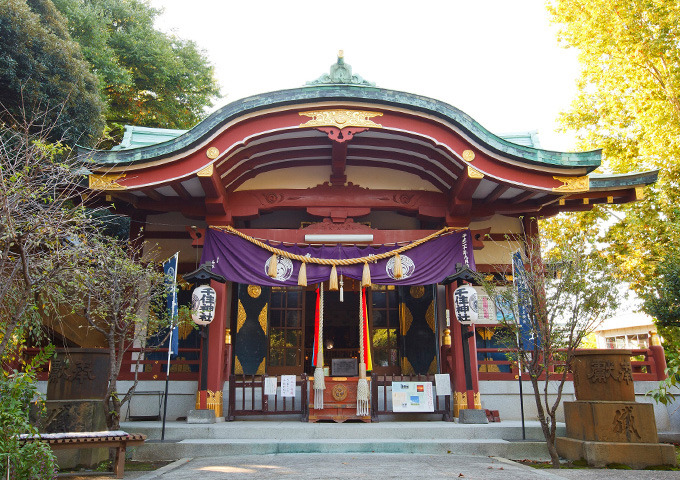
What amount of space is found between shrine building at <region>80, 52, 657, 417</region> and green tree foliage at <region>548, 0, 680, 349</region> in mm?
4786

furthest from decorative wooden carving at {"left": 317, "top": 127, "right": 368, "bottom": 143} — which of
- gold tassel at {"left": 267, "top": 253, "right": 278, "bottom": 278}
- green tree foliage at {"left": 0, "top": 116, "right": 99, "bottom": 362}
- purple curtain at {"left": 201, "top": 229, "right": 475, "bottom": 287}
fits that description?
green tree foliage at {"left": 0, "top": 116, "right": 99, "bottom": 362}

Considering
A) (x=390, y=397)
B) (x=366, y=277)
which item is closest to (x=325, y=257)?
(x=366, y=277)

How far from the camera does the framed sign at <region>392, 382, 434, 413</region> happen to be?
936 cm

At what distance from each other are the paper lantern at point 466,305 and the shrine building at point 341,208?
35 centimetres

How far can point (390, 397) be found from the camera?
10.3 m

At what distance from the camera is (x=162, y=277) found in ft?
25.5

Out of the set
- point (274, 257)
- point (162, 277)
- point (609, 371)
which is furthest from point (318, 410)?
point (609, 371)

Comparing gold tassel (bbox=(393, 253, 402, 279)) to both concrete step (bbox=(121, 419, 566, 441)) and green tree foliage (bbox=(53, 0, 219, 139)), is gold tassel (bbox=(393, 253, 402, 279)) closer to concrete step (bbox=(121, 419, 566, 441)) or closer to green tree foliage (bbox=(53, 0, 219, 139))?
concrete step (bbox=(121, 419, 566, 441))

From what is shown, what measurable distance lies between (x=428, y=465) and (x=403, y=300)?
17.9 ft

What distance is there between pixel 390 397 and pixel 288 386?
7.55 feet

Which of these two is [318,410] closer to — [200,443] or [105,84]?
[200,443]

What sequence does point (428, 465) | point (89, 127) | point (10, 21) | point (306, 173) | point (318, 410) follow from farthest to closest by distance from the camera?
point (89, 127) < point (306, 173) < point (10, 21) < point (318, 410) < point (428, 465)

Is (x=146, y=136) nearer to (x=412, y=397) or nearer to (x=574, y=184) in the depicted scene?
(x=412, y=397)

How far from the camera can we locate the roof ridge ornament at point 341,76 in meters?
10.2
